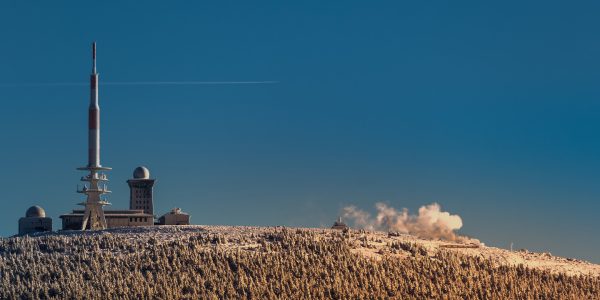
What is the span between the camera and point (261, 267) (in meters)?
137

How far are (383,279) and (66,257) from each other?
35831 mm

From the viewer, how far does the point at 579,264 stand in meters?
170

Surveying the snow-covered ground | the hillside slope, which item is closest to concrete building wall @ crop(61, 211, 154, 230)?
the snow-covered ground

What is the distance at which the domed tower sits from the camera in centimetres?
17675

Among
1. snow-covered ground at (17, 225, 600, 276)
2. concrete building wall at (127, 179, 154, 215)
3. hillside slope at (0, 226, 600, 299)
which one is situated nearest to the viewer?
hillside slope at (0, 226, 600, 299)

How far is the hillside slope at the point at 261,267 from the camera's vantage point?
13150 centimetres

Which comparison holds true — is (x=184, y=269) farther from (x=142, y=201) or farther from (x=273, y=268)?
(x=142, y=201)

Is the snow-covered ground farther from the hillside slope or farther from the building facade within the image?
the building facade

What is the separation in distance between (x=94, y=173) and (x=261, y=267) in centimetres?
4521

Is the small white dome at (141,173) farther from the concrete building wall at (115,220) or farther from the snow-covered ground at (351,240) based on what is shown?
the snow-covered ground at (351,240)

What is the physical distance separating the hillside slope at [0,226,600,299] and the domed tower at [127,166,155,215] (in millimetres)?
19134

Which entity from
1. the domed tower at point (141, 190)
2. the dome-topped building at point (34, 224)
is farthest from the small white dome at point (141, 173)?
the dome-topped building at point (34, 224)

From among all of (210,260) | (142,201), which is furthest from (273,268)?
(142,201)

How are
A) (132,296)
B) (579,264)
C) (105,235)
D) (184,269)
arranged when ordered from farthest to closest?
(579,264) < (105,235) < (184,269) < (132,296)
